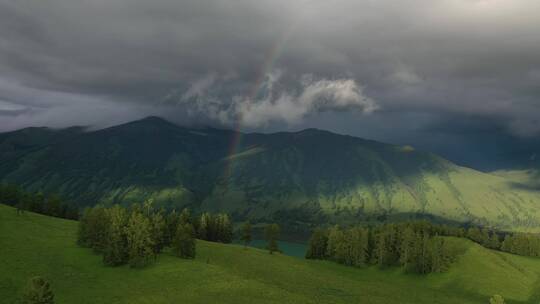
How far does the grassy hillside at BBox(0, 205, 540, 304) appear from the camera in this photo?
7281cm

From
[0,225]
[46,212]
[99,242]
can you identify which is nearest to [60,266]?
[99,242]

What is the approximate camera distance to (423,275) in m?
143

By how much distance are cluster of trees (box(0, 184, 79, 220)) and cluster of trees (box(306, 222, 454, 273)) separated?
343ft

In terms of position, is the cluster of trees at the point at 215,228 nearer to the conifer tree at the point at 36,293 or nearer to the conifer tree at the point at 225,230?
the conifer tree at the point at 225,230

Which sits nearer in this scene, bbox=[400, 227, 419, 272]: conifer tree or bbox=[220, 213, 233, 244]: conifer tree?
bbox=[400, 227, 419, 272]: conifer tree

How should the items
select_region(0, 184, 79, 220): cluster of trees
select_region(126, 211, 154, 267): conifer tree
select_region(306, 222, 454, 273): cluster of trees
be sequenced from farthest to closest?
select_region(0, 184, 79, 220): cluster of trees, select_region(306, 222, 454, 273): cluster of trees, select_region(126, 211, 154, 267): conifer tree

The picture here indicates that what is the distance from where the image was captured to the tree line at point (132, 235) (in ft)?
299

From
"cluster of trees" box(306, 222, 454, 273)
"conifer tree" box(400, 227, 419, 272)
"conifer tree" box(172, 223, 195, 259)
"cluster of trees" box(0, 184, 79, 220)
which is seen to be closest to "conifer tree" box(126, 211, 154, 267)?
"conifer tree" box(172, 223, 195, 259)

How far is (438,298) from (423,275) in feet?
143

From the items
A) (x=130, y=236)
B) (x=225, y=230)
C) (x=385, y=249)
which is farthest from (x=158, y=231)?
(x=385, y=249)

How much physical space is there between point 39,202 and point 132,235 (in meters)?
85.1

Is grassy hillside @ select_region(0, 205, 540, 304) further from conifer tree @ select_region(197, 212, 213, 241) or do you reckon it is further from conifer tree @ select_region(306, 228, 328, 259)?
conifer tree @ select_region(197, 212, 213, 241)

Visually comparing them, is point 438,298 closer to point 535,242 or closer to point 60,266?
point 60,266

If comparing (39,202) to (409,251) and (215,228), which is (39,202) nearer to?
(215,228)
